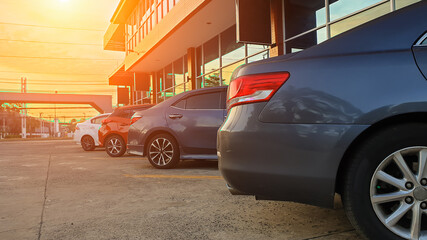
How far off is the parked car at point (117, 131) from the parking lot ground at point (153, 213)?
4.50 meters

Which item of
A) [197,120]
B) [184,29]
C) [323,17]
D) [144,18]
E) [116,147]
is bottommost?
[116,147]

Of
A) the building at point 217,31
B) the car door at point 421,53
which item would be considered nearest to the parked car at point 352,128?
the car door at point 421,53

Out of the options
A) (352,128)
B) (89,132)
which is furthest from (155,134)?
(89,132)

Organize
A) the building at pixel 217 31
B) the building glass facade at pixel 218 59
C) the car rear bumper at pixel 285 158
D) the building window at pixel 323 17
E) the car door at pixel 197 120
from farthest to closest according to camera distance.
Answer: the building glass facade at pixel 218 59, the building at pixel 217 31, the building window at pixel 323 17, the car door at pixel 197 120, the car rear bumper at pixel 285 158

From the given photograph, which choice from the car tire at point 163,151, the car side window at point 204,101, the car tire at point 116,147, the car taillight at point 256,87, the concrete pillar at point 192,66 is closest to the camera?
the car taillight at point 256,87

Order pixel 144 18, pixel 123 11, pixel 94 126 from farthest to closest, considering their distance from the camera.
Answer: pixel 123 11
pixel 144 18
pixel 94 126

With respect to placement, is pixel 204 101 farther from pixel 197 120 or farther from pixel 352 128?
pixel 352 128

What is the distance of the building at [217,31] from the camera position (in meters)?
8.59

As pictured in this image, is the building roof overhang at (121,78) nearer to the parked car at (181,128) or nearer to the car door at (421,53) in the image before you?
the parked car at (181,128)

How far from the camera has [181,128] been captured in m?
6.03

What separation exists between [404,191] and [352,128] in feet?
1.57

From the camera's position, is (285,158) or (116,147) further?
(116,147)

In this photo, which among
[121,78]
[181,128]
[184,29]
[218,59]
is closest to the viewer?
[181,128]

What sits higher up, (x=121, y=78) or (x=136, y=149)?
(x=121, y=78)
